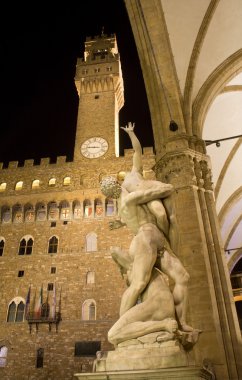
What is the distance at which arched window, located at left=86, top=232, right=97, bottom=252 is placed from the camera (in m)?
19.2

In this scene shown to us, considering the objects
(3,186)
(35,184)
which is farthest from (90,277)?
(3,186)

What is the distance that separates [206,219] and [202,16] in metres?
4.94

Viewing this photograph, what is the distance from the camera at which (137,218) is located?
9.95 feet

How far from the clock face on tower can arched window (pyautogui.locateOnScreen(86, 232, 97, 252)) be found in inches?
207

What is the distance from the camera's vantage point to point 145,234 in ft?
9.24

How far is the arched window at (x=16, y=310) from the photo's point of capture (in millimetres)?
17672

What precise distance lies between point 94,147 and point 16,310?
1080 centimetres

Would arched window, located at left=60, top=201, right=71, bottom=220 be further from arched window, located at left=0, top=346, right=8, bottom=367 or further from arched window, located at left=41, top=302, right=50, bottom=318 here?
arched window, located at left=0, top=346, right=8, bottom=367

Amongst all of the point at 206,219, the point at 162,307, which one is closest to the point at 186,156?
the point at 206,219

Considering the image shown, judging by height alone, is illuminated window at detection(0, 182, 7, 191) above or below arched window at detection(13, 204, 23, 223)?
above

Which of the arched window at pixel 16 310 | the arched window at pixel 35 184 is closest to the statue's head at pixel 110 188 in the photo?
the arched window at pixel 16 310

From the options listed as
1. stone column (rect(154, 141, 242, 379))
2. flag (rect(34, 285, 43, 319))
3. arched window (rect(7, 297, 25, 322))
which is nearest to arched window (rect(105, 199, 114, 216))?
flag (rect(34, 285, 43, 319))

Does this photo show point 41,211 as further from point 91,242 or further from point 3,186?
point 91,242

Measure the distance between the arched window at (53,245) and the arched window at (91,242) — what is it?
71.4 inches
